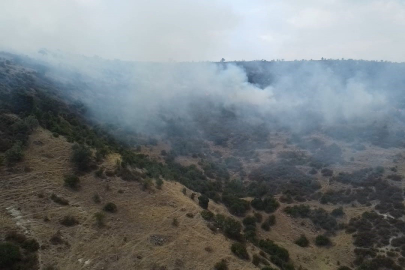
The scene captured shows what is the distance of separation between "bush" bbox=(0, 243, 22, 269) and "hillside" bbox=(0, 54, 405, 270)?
7 centimetres

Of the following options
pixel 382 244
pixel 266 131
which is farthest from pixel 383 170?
pixel 266 131

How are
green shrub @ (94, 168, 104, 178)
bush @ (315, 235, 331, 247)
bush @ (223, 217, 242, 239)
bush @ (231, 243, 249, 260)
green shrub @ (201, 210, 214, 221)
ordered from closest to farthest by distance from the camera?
bush @ (231, 243, 249, 260) < bush @ (223, 217, 242, 239) < green shrub @ (201, 210, 214, 221) < green shrub @ (94, 168, 104, 178) < bush @ (315, 235, 331, 247)

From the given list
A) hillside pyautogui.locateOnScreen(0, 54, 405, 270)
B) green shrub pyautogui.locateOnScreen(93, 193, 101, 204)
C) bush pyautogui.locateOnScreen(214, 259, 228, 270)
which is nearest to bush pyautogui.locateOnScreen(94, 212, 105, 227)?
hillside pyautogui.locateOnScreen(0, 54, 405, 270)

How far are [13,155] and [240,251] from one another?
19.2 metres

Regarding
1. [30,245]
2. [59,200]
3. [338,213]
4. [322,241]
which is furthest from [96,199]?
[338,213]

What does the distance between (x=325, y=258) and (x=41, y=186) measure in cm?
2555

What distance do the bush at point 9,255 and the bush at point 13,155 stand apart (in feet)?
31.2

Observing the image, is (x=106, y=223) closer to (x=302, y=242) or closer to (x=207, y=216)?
(x=207, y=216)

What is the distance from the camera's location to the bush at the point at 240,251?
919 inches

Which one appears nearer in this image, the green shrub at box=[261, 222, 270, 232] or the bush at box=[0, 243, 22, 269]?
the bush at box=[0, 243, 22, 269]

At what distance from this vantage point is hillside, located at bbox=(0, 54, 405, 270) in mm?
21750

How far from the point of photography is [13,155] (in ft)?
86.0

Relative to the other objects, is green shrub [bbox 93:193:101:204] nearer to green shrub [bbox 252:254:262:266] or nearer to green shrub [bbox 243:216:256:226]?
green shrub [bbox 252:254:262:266]

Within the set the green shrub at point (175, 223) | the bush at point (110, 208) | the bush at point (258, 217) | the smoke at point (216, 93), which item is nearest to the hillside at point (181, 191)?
the green shrub at point (175, 223)
